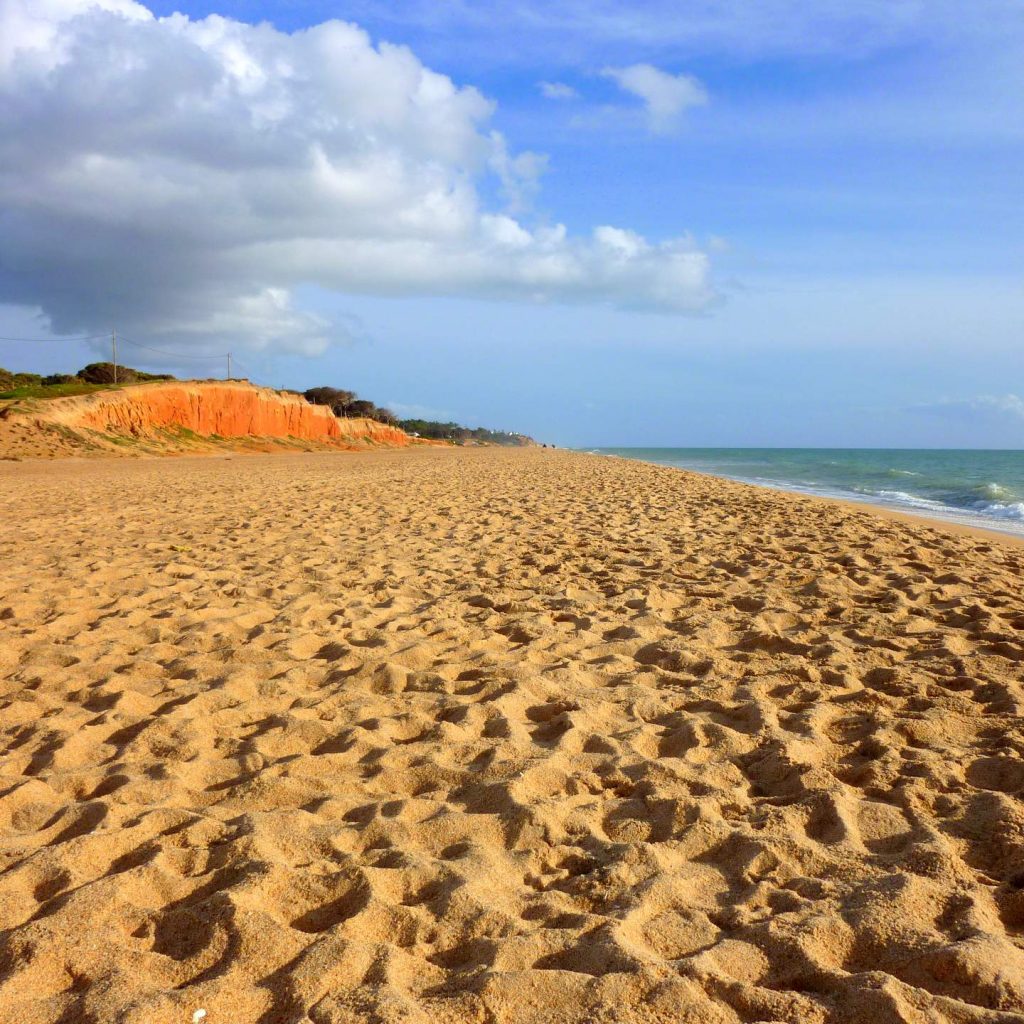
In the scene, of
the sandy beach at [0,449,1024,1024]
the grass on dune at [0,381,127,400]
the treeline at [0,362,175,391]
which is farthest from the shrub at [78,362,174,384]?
the sandy beach at [0,449,1024,1024]

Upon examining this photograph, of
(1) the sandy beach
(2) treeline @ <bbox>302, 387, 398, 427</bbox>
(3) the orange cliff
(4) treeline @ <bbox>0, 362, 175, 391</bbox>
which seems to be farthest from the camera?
(2) treeline @ <bbox>302, 387, 398, 427</bbox>

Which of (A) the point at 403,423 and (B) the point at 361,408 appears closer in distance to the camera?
(B) the point at 361,408

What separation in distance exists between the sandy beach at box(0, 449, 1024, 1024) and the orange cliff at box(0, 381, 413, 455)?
79.2 ft

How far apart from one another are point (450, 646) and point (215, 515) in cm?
655

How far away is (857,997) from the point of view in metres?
1.92

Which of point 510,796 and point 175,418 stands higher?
point 175,418

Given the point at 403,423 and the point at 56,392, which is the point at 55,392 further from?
the point at 403,423

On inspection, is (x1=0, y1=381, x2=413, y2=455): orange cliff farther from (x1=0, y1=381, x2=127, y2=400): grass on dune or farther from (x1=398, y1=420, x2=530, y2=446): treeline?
(x1=398, y1=420, x2=530, y2=446): treeline

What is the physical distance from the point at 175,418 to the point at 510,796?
3523 centimetres

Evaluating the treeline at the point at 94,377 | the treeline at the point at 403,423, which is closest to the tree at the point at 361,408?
the treeline at the point at 403,423

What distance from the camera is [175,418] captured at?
34.8m

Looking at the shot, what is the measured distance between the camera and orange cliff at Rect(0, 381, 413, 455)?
27406 millimetres

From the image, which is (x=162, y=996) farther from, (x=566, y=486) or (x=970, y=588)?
(x=566, y=486)

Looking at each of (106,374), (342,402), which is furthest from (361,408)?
(106,374)
